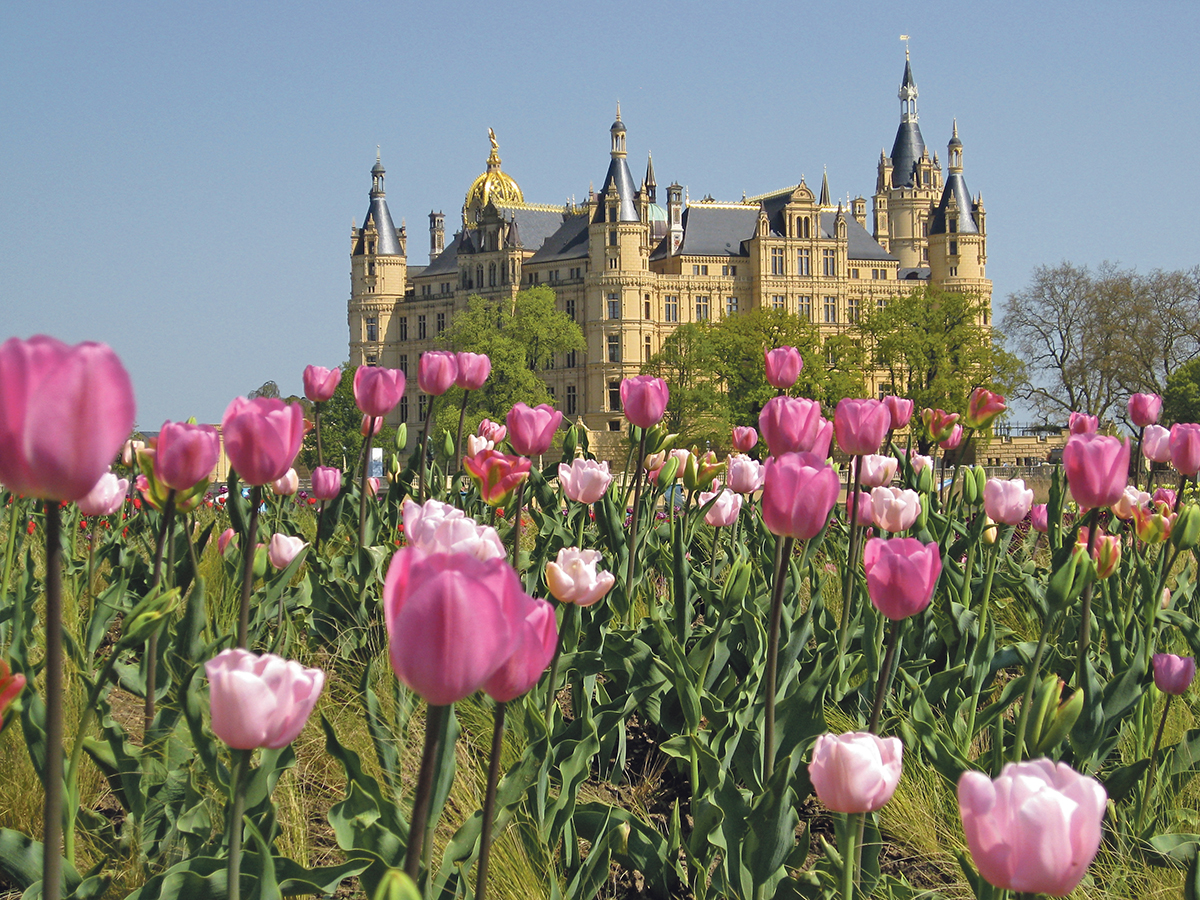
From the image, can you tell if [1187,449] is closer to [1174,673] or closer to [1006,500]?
[1006,500]

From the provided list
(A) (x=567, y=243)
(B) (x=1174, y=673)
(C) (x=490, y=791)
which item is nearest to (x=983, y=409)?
(B) (x=1174, y=673)

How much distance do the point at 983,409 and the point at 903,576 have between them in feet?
7.17

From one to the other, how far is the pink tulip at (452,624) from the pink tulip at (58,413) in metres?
0.27

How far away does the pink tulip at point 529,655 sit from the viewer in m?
1.09

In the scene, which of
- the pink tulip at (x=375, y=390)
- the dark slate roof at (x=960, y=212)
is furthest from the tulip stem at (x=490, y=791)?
the dark slate roof at (x=960, y=212)

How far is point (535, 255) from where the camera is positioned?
2467 inches

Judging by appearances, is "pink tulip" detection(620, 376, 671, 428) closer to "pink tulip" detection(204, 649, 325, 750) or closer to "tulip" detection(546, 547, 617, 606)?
"tulip" detection(546, 547, 617, 606)

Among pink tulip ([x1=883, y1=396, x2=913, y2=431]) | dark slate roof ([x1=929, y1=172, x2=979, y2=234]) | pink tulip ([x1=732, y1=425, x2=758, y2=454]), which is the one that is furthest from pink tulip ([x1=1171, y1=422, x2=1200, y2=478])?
dark slate roof ([x1=929, y1=172, x2=979, y2=234])

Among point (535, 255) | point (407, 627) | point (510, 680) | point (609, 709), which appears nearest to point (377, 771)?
point (609, 709)

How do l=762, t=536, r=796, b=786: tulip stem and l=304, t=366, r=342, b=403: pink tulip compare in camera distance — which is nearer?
l=762, t=536, r=796, b=786: tulip stem

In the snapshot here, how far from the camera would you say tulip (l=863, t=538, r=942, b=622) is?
1716mm

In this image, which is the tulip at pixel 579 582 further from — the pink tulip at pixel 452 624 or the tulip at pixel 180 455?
the pink tulip at pixel 452 624

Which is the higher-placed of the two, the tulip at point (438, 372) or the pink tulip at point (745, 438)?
the tulip at point (438, 372)

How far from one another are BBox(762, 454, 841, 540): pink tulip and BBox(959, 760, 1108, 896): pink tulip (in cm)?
71
